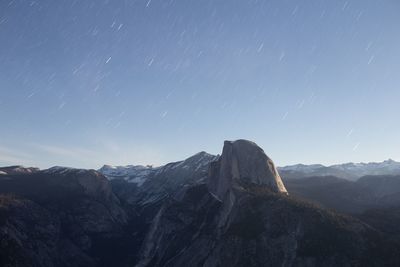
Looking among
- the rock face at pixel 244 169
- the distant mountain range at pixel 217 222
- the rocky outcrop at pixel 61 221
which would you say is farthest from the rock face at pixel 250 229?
the rocky outcrop at pixel 61 221

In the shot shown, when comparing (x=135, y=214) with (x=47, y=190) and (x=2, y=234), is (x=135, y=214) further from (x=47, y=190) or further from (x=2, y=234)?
(x=2, y=234)

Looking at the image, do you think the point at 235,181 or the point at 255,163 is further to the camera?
the point at 255,163

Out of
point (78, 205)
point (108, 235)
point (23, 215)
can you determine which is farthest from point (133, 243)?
point (23, 215)

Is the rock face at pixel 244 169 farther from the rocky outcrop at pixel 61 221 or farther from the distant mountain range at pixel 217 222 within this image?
the rocky outcrop at pixel 61 221

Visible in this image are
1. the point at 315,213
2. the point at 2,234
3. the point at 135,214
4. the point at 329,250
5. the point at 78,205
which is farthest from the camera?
the point at 135,214

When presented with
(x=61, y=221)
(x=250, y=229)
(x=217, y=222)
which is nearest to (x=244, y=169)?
(x=217, y=222)

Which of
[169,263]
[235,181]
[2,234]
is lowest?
[169,263]
